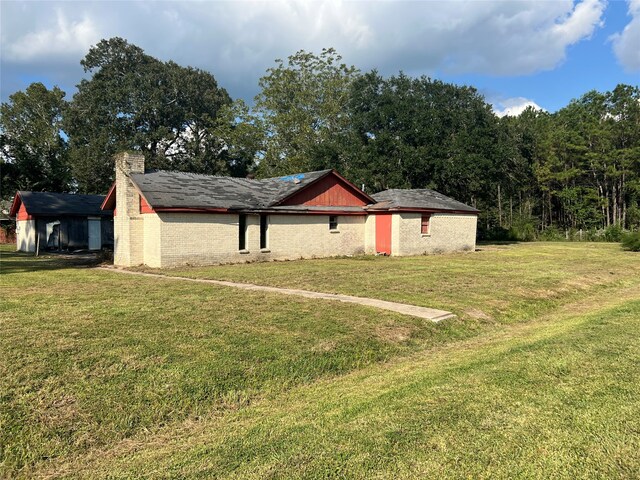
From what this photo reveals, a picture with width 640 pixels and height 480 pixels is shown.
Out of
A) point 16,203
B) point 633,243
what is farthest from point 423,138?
point 16,203

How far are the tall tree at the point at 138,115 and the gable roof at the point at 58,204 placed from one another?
19321mm

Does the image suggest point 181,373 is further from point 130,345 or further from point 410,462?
point 410,462

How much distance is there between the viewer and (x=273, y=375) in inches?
243

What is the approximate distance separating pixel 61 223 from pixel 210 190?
1398 cm

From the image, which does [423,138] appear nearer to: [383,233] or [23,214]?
[383,233]

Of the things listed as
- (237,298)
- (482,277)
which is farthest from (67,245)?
(482,277)

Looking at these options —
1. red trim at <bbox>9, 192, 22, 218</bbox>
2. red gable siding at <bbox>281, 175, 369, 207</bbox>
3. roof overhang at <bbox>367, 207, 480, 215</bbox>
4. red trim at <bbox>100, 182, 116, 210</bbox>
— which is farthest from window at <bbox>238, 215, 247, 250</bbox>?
red trim at <bbox>9, 192, 22, 218</bbox>

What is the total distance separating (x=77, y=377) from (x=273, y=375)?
7.67ft

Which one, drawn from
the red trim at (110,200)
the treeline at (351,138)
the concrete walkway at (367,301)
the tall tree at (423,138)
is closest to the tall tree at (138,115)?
the treeline at (351,138)

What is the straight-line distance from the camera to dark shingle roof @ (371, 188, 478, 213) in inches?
1013

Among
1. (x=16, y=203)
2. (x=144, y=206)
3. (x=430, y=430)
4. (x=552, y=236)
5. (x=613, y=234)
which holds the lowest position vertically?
(x=430, y=430)

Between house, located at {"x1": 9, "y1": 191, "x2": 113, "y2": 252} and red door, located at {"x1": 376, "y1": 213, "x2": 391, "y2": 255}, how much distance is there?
1692cm

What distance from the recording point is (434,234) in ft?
89.1

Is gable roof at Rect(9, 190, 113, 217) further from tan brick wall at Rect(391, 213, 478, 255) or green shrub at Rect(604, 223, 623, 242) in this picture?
green shrub at Rect(604, 223, 623, 242)
